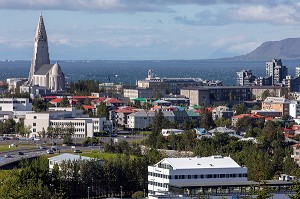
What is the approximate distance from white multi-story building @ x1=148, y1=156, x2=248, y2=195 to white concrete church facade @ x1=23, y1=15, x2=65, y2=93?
57362 mm

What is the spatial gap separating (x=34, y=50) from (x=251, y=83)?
1055 inches

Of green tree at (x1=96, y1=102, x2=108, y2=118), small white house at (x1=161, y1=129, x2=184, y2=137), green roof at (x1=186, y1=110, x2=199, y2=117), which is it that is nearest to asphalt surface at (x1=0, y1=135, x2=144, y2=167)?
small white house at (x1=161, y1=129, x2=184, y2=137)

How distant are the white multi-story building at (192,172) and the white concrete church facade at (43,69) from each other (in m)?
57.4

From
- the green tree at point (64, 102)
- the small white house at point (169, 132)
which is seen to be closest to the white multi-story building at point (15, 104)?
the green tree at point (64, 102)

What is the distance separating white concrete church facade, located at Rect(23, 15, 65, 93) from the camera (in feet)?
349

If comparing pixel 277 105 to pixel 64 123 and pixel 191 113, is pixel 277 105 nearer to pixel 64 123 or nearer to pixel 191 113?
pixel 191 113

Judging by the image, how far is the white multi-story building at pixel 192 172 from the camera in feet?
146

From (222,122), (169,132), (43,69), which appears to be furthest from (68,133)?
(43,69)

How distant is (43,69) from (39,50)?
360cm

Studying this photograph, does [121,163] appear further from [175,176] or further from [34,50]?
[34,50]

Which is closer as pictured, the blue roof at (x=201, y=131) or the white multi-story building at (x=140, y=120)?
the blue roof at (x=201, y=131)

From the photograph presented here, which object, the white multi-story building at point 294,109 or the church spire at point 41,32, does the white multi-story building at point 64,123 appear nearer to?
the white multi-story building at point 294,109

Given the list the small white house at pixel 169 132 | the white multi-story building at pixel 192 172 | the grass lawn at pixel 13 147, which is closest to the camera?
the white multi-story building at pixel 192 172

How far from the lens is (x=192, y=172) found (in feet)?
147
